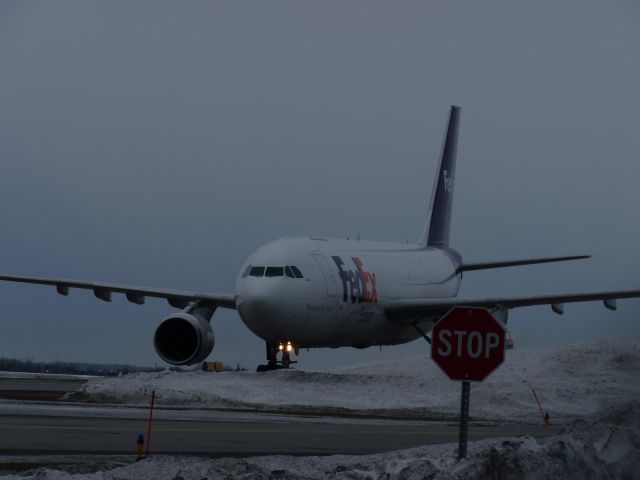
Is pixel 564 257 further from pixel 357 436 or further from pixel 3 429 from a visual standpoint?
pixel 3 429

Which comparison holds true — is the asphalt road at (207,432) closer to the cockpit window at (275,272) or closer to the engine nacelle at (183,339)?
the cockpit window at (275,272)

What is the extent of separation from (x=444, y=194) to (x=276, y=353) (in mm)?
15030

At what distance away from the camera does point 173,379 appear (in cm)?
2980

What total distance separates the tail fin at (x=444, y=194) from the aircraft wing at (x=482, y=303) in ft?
25.8

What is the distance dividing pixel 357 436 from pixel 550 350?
687 inches

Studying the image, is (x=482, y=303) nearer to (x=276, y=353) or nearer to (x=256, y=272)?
(x=276, y=353)

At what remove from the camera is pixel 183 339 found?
32844 millimetres

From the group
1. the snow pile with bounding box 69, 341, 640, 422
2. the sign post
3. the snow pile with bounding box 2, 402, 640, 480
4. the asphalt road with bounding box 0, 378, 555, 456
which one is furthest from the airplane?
the sign post

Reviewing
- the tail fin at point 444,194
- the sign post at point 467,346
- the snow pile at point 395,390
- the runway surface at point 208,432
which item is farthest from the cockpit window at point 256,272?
the sign post at point 467,346

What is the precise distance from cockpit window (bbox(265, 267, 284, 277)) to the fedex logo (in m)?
2.69

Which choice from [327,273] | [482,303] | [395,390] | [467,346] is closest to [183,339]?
[327,273]

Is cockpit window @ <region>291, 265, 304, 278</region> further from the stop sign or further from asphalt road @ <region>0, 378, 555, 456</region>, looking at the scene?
the stop sign

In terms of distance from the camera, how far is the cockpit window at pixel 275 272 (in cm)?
3134

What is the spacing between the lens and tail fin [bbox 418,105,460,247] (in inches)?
1805
